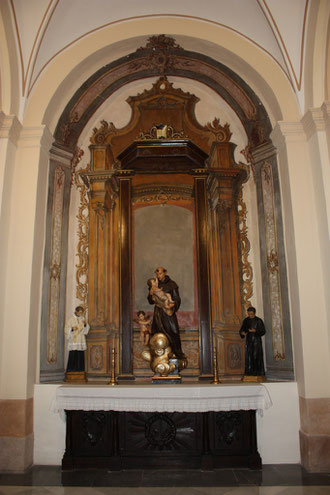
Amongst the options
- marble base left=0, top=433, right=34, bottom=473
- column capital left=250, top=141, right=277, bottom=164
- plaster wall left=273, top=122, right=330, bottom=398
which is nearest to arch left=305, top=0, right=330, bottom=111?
plaster wall left=273, top=122, right=330, bottom=398

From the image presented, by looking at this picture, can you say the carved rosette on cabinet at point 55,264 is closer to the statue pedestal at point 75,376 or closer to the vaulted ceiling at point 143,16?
the statue pedestal at point 75,376

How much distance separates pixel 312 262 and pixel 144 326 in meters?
2.61

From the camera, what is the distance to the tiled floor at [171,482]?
4.61 m

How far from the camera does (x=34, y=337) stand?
588 cm

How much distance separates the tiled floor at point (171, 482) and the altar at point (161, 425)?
159 mm

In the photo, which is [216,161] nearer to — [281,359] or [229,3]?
[229,3]

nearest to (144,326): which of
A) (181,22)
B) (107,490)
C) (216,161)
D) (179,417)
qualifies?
(179,417)

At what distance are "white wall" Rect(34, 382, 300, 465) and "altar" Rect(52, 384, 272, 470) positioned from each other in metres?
0.22

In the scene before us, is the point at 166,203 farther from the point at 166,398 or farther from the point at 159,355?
the point at 166,398

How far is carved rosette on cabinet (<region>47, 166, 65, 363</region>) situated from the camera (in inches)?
248

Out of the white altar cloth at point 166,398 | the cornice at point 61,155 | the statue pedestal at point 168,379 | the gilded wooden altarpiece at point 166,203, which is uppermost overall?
the cornice at point 61,155

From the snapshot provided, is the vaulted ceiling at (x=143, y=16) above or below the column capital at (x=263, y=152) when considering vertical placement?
above

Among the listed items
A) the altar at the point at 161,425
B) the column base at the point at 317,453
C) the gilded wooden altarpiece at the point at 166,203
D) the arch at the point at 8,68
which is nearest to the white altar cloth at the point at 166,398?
the altar at the point at 161,425

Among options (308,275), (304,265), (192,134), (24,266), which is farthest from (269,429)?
(192,134)
